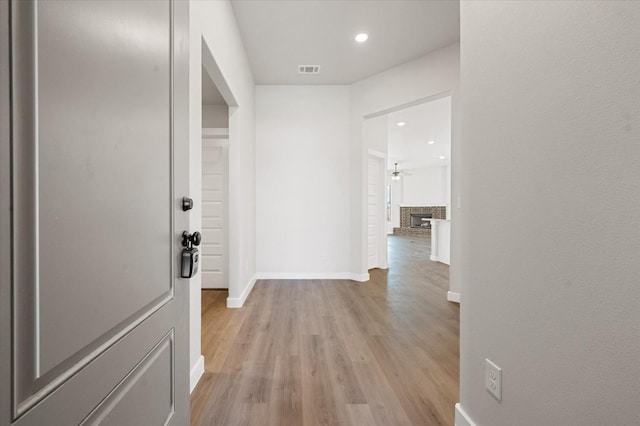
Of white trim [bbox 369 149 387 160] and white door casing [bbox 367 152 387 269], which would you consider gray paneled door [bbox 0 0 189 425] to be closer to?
white trim [bbox 369 149 387 160]

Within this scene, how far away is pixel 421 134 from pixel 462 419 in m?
6.99

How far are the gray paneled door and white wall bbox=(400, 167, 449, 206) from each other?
41.8ft

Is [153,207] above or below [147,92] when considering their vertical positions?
below

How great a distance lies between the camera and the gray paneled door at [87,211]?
40 cm

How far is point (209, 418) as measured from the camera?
1.45 meters

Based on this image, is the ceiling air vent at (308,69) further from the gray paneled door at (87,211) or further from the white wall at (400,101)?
the gray paneled door at (87,211)

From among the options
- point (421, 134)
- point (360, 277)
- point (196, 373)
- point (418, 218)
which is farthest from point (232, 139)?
point (418, 218)

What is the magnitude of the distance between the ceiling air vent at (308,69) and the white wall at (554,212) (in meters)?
2.85

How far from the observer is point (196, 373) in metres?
1.72

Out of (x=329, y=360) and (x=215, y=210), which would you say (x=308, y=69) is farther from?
(x=329, y=360)

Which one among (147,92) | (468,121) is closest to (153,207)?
(147,92)

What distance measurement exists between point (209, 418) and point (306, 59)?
3.77 m

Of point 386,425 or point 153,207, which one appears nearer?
point 153,207

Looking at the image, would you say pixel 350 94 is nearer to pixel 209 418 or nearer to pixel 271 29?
pixel 271 29
